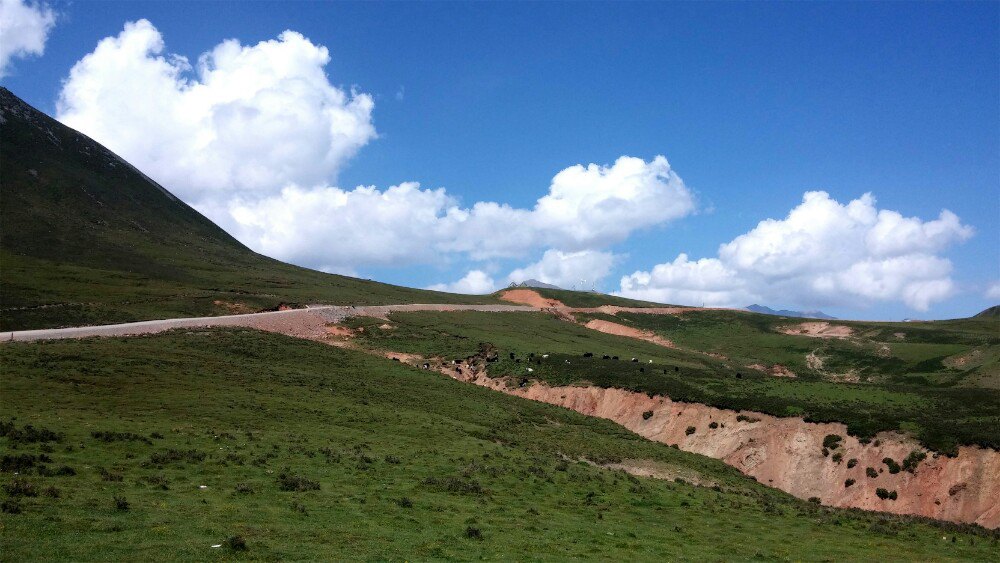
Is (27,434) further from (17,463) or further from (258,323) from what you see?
(258,323)

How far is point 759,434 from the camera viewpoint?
5028cm

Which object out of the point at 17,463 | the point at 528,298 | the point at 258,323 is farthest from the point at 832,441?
the point at 528,298

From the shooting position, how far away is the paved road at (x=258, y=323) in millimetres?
53500

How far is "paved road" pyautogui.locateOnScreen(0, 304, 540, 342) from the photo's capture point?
53500 mm

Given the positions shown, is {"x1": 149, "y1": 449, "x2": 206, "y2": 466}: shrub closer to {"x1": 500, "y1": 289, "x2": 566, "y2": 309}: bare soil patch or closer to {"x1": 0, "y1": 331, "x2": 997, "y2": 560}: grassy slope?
{"x1": 0, "y1": 331, "x2": 997, "y2": 560}: grassy slope

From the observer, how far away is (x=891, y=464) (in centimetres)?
4100

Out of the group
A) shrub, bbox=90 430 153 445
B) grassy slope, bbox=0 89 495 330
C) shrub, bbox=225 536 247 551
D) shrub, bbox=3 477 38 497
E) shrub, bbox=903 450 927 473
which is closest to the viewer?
shrub, bbox=225 536 247 551

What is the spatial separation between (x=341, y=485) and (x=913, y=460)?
3860 centimetres

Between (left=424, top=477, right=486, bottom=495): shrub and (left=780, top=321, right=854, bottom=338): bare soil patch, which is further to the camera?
(left=780, top=321, right=854, bottom=338): bare soil patch

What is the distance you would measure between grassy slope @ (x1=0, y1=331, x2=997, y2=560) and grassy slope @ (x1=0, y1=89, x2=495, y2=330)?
3598cm

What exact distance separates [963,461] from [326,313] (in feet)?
248

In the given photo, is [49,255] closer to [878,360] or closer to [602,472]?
[602,472]

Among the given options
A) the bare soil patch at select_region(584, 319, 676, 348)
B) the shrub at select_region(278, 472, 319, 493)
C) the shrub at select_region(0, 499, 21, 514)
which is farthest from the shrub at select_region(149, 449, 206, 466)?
the bare soil patch at select_region(584, 319, 676, 348)

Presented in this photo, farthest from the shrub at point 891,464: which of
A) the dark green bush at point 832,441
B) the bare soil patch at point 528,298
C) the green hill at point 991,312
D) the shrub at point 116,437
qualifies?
the green hill at point 991,312
